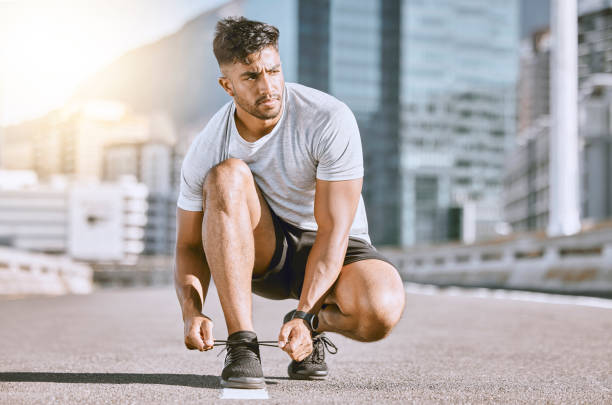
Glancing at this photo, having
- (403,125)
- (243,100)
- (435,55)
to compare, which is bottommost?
(243,100)

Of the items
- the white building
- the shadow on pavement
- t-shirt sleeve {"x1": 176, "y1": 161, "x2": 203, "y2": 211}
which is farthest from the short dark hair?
the white building

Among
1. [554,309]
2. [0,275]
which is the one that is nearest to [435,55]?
[0,275]

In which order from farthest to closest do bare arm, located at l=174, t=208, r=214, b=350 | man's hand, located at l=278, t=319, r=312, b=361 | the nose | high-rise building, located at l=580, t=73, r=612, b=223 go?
high-rise building, located at l=580, t=73, r=612, b=223 < bare arm, located at l=174, t=208, r=214, b=350 < the nose < man's hand, located at l=278, t=319, r=312, b=361

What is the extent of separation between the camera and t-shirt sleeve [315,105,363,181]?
3.33 m

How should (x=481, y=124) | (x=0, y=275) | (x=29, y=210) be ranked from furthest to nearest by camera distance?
(x=29, y=210) → (x=481, y=124) → (x=0, y=275)

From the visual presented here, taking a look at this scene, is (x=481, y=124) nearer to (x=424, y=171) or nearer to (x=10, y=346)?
(x=424, y=171)

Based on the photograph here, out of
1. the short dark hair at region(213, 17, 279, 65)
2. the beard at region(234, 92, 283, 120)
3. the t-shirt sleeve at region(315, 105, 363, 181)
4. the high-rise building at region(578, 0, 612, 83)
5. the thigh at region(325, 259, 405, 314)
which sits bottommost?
the thigh at region(325, 259, 405, 314)

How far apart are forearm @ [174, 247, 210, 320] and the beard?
0.66 metres

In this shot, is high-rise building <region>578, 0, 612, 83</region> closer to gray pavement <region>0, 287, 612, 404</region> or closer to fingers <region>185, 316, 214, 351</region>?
gray pavement <region>0, 287, 612, 404</region>

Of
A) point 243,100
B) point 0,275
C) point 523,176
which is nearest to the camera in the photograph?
point 243,100

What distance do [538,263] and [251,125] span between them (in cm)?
1342

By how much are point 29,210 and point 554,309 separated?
138600mm

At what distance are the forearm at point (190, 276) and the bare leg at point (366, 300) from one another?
1.74 ft

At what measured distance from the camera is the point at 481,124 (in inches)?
5049
